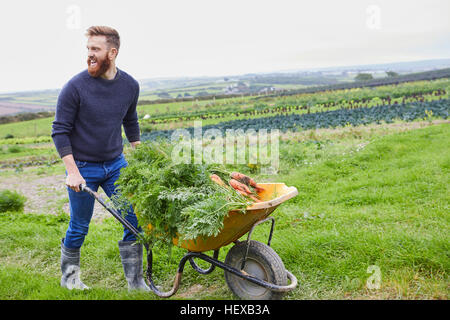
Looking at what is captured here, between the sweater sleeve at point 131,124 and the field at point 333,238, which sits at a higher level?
the sweater sleeve at point 131,124

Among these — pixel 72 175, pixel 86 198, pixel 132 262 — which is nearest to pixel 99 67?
pixel 72 175

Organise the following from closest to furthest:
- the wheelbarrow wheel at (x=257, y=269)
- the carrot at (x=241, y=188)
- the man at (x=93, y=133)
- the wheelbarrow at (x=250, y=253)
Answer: the wheelbarrow at (x=250, y=253) → the wheelbarrow wheel at (x=257, y=269) → the carrot at (x=241, y=188) → the man at (x=93, y=133)

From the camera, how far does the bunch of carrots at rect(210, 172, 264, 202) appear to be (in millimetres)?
2811

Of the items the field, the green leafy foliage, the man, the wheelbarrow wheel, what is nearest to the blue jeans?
the man

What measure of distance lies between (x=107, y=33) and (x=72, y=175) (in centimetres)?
118

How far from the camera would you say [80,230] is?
3.20 meters

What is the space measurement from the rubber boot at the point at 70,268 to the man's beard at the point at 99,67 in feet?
5.20

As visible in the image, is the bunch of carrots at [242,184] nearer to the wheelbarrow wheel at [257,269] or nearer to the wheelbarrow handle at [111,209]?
the wheelbarrow wheel at [257,269]

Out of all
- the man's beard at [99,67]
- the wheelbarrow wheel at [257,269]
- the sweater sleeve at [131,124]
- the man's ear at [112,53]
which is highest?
the man's ear at [112,53]

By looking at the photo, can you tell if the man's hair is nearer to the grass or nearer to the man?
the man

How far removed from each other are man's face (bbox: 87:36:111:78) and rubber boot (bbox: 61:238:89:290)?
63.2 inches

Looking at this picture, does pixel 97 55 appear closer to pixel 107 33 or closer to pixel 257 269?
pixel 107 33

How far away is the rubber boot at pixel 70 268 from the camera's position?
3.27 meters

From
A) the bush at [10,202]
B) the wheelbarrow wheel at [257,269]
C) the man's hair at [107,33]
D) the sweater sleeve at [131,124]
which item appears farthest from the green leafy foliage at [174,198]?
the bush at [10,202]
